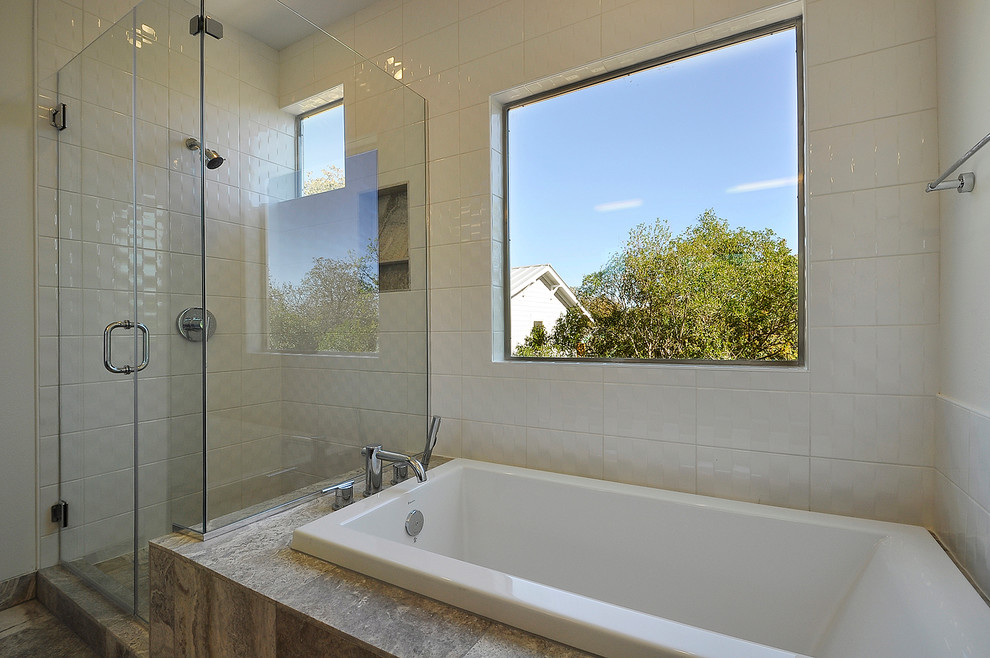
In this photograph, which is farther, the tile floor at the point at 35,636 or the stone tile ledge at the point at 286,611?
the tile floor at the point at 35,636

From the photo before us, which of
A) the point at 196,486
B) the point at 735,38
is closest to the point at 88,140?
the point at 196,486

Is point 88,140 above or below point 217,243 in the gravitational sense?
above

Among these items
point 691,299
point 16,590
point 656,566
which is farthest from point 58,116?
point 656,566

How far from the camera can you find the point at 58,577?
1870mm

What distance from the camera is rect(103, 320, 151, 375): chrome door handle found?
1592 millimetres

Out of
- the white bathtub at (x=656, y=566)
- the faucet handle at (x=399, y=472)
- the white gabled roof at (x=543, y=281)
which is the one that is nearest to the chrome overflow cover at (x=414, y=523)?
the white bathtub at (x=656, y=566)

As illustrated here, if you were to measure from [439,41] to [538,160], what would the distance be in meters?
0.71

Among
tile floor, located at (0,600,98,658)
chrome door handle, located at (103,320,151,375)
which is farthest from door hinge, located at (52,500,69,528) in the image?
chrome door handle, located at (103,320,151,375)

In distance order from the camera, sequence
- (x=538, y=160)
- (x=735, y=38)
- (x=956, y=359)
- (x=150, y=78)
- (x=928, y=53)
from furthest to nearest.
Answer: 1. (x=538, y=160)
2. (x=735, y=38)
3. (x=150, y=78)
4. (x=928, y=53)
5. (x=956, y=359)

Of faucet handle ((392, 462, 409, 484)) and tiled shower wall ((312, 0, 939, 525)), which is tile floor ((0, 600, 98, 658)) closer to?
faucet handle ((392, 462, 409, 484))

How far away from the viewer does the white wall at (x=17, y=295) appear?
1.82 metres

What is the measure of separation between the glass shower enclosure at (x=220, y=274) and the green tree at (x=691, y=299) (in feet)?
2.68

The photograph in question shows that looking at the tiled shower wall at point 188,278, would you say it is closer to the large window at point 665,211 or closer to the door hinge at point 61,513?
the door hinge at point 61,513

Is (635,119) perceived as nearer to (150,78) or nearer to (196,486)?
(150,78)
